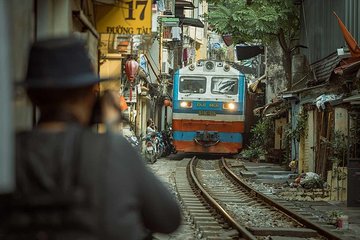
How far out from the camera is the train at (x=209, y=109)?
82.9 ft

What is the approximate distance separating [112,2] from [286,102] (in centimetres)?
1605

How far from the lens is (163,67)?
39.9 meters

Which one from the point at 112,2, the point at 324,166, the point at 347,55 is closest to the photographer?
the point at 112,2

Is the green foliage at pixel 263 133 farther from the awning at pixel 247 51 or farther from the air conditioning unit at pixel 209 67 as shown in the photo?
the air conditioning unit at pixel 209 67

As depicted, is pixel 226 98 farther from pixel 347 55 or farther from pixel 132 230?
pixel 132 230

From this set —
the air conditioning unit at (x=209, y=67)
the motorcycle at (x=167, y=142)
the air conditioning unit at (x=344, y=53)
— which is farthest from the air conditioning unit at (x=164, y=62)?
the air conditioning unit at (x=344, y=53)

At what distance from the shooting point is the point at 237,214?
12.1 metres

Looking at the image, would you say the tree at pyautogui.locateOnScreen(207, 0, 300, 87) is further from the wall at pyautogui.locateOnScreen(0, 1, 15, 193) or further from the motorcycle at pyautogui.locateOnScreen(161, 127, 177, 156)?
the wall at pyautogui.locateOnScreen(0, 1, 15, 193)

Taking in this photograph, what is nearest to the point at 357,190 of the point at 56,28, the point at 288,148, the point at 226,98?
the point at 56,28

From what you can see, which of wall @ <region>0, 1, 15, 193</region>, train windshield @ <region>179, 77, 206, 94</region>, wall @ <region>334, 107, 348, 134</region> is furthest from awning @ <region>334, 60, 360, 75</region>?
wall @ <region>0, 1, 15, 193</region>

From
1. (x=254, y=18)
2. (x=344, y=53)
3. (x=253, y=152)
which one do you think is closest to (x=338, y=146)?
(x=344, y=53)

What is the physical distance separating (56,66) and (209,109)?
23.4 metres

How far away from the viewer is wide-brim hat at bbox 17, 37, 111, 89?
7.25 ft

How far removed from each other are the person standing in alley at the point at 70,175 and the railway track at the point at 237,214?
22.8ft
